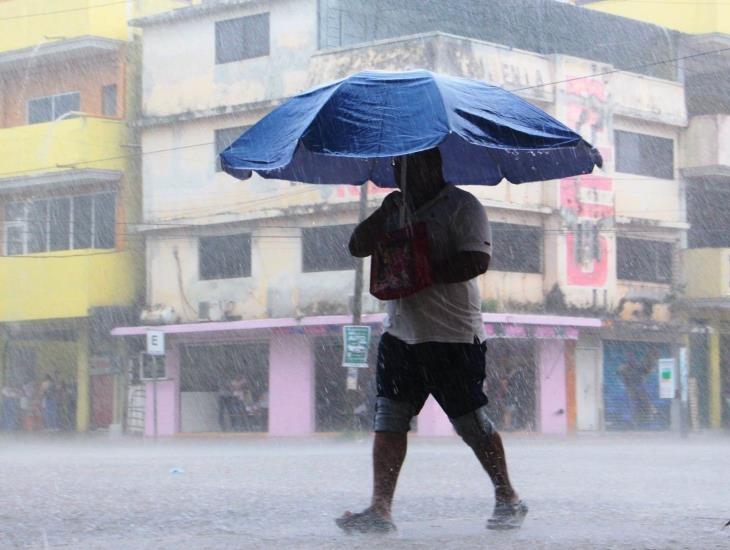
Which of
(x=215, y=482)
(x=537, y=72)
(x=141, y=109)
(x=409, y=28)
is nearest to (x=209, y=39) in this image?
(x=141, y=109)

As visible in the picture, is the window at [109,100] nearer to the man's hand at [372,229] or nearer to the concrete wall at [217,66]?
the concrete wall at [217,66]

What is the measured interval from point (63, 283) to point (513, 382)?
11.5 m

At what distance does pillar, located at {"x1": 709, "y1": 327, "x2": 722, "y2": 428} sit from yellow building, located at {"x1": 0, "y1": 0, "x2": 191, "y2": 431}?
15.1 metres

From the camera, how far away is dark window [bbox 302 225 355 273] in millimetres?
32500

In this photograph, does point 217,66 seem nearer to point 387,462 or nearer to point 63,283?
point 63,283

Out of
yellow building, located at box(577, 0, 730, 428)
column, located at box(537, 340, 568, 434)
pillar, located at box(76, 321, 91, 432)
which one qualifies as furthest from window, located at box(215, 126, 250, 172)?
yellow building, located at box(577, 0, 730, 428)

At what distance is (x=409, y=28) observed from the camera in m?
34.9

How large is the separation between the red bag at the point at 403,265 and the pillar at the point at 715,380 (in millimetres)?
32170

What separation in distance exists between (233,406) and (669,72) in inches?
556

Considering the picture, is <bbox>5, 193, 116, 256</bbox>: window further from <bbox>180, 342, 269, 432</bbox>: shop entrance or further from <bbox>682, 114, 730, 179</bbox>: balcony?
<bbox>682, 114, 730, 179</bbox>: balcony

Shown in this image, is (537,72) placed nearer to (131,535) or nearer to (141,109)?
(141,109)

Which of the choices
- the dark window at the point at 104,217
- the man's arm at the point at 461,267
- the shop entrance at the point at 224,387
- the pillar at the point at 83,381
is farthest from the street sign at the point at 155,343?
the man's arm at the point at 461,267

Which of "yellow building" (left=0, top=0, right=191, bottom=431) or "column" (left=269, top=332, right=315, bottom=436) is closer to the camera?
"column" (left=269, top=332, right=315, bottom=436)

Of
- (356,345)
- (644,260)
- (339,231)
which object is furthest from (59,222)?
(644,260)
